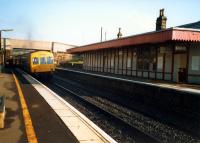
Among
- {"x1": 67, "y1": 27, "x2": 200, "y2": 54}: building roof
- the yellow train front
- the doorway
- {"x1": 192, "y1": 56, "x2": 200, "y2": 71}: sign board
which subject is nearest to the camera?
{"x1": 67, "y1": 27, "x2": 200, "y2": 54}: building roof

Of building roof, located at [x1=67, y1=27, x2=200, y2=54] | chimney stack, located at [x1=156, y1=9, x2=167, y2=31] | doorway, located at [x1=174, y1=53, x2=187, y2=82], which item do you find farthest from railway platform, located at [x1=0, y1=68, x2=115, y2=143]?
chimney stack, located at [x1=156, y1=9, x2=167, y2=31]

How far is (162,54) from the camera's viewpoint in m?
21.0

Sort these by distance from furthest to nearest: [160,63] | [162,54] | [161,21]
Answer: [161,21] → [160,63] → [162,54]

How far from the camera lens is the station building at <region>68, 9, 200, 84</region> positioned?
59.8 ft

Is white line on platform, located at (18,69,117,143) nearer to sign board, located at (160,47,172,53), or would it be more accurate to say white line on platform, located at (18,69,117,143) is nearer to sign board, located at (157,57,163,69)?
sign board, located at (160,47,172,53)

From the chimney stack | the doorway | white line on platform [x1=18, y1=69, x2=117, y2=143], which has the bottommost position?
white line on platform [x1=18, y1=69, x2=117, y2=143]

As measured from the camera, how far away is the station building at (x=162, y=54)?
1823 cm

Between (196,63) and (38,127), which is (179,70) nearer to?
(196,63)

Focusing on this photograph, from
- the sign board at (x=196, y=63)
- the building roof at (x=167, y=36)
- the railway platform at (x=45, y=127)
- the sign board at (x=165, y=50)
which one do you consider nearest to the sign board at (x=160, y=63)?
the sign board at (x=165, y=50)

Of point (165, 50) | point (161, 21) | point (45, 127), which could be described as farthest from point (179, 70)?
point (45, 127)

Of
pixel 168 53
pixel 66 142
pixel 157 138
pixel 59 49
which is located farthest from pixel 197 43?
pixel 59 49

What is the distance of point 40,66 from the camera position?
87.0 ft

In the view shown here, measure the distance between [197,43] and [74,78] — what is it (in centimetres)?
1482

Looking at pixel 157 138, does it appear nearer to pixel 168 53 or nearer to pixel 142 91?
pixel 142 91
